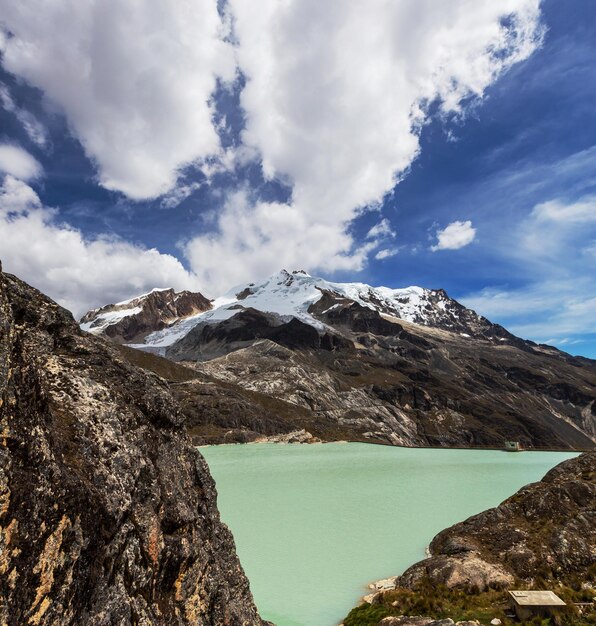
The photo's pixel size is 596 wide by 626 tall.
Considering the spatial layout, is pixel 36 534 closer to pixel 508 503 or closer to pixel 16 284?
pixel 16 284

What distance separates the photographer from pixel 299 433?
13188 centimetres

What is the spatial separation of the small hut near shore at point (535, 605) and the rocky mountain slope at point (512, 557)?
50 cm

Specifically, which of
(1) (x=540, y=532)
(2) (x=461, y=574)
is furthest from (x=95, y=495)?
(1) (x=540, y=532)

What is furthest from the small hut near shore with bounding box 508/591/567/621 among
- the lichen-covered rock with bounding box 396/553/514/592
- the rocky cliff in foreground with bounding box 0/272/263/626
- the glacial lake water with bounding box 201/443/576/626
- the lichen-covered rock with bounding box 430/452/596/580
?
the rocky cliff in foreground with bounding box 0/272/263/626

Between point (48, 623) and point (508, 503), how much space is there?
23.3 meters

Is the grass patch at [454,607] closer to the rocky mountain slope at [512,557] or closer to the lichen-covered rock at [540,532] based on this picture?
the rocky mountain slope at [512,557]

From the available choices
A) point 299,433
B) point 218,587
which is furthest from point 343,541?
point 299,433

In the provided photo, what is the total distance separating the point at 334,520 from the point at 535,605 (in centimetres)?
1792

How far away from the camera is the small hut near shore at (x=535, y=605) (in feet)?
39.6

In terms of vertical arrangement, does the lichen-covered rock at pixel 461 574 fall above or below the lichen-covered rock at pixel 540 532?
below

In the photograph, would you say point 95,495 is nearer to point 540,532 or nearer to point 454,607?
point 454,607

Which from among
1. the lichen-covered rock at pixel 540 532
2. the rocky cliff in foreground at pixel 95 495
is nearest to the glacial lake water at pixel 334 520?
the lichen-covered rock at pixel 540 532

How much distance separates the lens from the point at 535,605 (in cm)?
1216

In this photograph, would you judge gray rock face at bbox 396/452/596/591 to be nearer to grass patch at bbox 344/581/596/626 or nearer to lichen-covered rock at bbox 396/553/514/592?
lichen-covered rock at bbox 396/553/514/592
